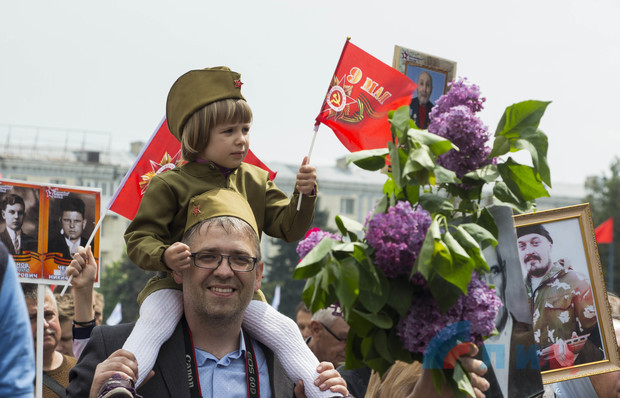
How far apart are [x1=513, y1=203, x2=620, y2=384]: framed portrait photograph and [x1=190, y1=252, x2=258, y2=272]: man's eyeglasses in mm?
1493

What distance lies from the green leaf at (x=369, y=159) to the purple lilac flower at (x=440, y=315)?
17.2 inches

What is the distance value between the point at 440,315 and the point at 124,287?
190 ft

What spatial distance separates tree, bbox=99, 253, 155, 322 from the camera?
56.8 m

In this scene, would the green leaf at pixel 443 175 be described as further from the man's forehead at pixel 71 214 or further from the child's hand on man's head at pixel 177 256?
the man's forehead at pixel 71 214

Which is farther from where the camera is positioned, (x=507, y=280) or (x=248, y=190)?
(x=248, y=190)

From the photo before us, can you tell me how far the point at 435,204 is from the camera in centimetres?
300

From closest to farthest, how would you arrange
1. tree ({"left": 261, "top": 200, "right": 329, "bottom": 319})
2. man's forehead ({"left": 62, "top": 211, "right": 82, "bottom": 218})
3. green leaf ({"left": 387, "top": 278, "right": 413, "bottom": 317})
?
green leaf ({"left": 387, "top": 278, "right": 413, "bottom": 317}), man's forehead ({"left": 62, "top": 211, "right": 82, "bottom": 218}), tree ({"left": 261, "top": 200, "right": 329, "bottom": 319})

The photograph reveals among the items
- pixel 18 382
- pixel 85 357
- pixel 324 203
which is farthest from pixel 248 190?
pixel 324 203

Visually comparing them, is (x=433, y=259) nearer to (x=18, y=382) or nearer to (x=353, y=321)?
(x=353, y=321)

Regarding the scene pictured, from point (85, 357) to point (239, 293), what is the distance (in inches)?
25.7

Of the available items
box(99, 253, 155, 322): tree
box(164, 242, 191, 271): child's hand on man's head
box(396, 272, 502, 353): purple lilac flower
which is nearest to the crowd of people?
box(164, 242, 191, 271): child's hand on man's head

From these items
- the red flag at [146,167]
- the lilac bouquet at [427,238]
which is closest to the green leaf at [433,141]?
the lilac bouquet at [427,238]

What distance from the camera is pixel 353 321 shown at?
117 inches

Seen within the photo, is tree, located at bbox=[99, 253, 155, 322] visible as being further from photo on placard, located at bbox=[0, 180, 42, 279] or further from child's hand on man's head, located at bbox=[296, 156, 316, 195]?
child's hand on man's head, located at bbox=[296, 156, 316, 195]
